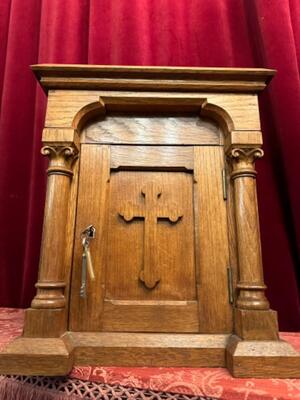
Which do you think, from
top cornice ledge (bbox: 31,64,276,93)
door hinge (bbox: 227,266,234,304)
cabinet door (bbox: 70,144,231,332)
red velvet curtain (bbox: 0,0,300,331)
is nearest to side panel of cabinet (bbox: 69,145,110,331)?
cabinet door (bbox: 70,144,231,332)

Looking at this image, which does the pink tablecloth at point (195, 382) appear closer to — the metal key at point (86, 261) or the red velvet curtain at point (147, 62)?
the metal key at point (86, 261)

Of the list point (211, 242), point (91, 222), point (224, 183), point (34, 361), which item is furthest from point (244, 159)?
point (34, 361)

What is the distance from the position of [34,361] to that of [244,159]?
50 cm

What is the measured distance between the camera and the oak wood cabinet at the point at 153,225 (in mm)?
553

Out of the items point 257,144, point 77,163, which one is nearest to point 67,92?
point 77,163

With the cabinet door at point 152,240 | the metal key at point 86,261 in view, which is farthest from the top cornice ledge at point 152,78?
the metal key at point 86,261

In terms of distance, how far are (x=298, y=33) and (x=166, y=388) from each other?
1.07 m

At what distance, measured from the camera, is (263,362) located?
20.1 inches

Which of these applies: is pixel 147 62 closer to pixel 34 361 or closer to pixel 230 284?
pixel 230 284

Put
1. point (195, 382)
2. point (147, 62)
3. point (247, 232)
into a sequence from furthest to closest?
point (147, 62), point (247, 232), point (195, 382)

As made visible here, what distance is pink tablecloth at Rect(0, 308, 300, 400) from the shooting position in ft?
1.49

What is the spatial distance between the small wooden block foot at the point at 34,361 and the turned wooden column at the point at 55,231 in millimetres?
72

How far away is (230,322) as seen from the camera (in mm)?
584

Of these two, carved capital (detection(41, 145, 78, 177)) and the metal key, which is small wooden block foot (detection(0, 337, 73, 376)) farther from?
carved capital (detection(41, 145, 78, 177))
